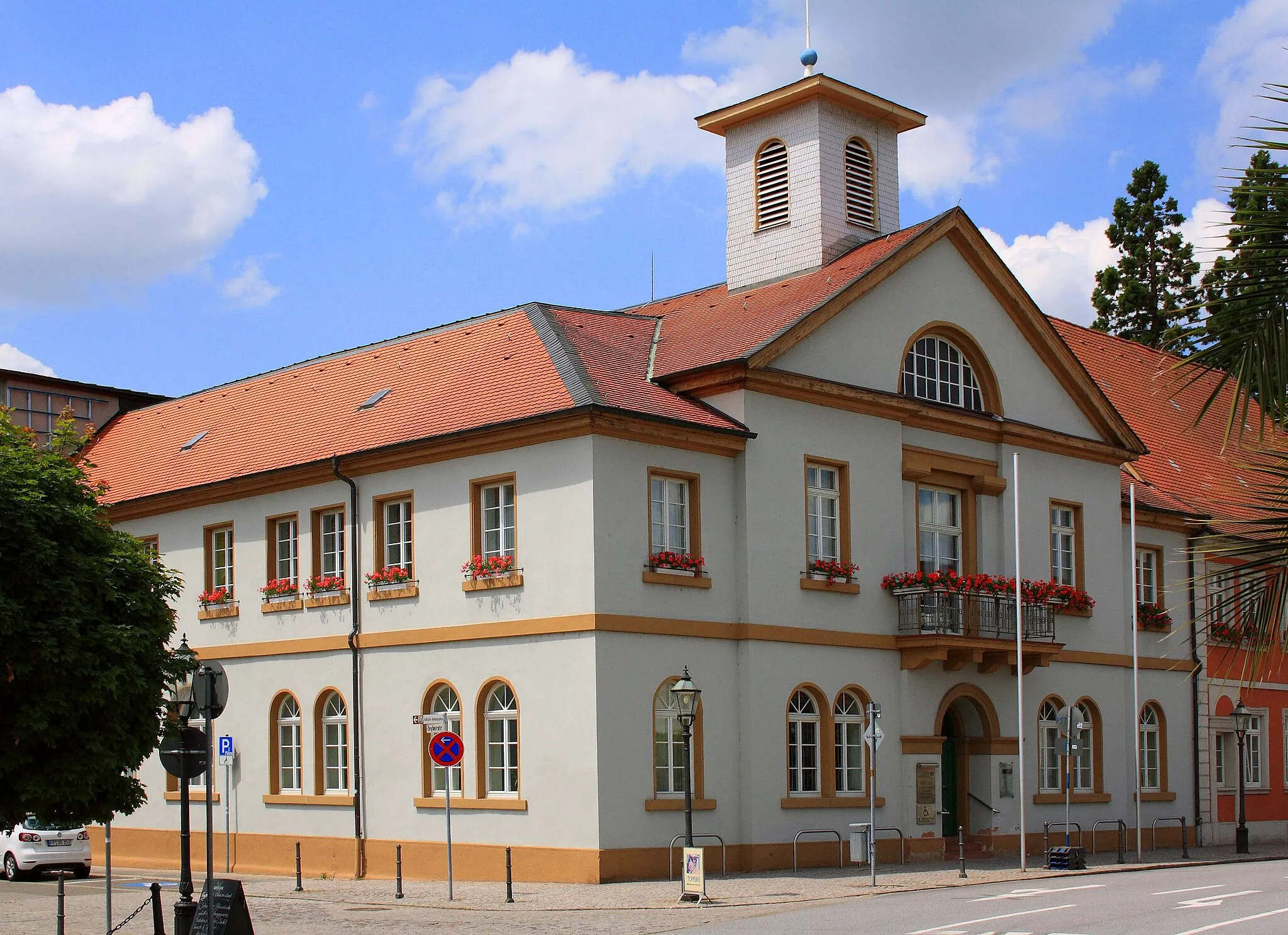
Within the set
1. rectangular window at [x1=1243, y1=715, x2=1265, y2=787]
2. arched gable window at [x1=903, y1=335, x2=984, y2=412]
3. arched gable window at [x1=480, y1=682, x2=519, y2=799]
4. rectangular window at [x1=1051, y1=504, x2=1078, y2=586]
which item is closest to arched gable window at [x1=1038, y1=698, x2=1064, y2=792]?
rectangular window at [x1=1051, y1=504, x2=1078, y2=586]

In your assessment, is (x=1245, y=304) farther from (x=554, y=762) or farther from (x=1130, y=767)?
(x=1130, y=767)

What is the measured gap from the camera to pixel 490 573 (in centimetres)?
2697

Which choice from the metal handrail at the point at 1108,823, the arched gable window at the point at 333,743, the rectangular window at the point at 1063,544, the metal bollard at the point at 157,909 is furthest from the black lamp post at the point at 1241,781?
the metal bollard at the point at 157,909

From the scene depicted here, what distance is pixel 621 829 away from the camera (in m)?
25.2

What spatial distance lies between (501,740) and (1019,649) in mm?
9340

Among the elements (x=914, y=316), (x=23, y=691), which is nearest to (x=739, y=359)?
(x=914, y=316)

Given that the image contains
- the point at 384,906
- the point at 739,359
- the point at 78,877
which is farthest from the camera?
the point at 78,877

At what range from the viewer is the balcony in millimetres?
29531

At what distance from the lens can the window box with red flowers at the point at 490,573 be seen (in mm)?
26672

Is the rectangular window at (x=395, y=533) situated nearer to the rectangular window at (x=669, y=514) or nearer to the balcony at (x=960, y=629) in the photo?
the rectangular window at (x=669, y=514)

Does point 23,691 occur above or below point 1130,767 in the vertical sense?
above

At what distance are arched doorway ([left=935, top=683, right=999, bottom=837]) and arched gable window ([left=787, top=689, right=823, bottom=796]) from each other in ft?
12.3

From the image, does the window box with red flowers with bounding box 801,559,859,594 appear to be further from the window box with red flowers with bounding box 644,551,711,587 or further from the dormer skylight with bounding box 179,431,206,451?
the dormer skylight with bounding box 179,431,206,451

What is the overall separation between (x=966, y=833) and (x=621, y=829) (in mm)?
9167
